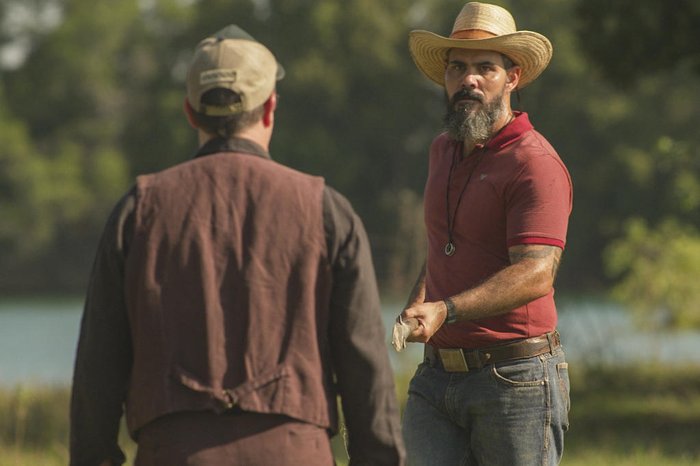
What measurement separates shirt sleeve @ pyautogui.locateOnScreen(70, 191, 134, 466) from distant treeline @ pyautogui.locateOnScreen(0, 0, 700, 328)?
3522 cm

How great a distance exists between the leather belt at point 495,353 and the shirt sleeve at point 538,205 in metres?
0.33

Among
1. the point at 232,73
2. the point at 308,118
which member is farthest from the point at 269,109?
the point at 308,118

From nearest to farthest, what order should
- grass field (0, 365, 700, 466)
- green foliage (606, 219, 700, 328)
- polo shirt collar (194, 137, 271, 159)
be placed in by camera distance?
polo shirt collar (194, 137, 271, 159)
grass field (0, 365, 700, 466)
green foliage (606, 219, 700, 328)

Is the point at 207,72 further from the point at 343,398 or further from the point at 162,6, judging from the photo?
the point at 162,6

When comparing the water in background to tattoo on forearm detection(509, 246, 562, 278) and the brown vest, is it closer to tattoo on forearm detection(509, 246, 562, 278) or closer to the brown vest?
tattoo on forearm detection(509, 246, 562, 278)

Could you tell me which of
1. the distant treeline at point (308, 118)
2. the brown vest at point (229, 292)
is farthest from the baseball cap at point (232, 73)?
the distant treeline at point (308, 118)

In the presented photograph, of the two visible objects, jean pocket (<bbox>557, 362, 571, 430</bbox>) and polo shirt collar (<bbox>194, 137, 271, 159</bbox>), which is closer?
polo shirt collar (<bbox>194, 137, 271, 159</bbox>)

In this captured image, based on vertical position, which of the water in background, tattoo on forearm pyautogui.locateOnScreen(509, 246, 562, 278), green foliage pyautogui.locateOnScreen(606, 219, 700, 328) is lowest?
the water in background

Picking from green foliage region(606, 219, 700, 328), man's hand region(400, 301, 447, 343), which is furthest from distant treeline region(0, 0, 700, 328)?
man's hand region(400, 301, 447, 343)

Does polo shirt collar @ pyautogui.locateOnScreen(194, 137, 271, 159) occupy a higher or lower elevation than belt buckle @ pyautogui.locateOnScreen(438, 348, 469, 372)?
higher

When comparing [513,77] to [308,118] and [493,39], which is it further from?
[308,118]

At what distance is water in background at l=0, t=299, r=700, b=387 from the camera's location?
15.8 m

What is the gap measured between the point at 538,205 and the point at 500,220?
0.55 feet

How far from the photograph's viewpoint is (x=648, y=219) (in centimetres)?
4616
